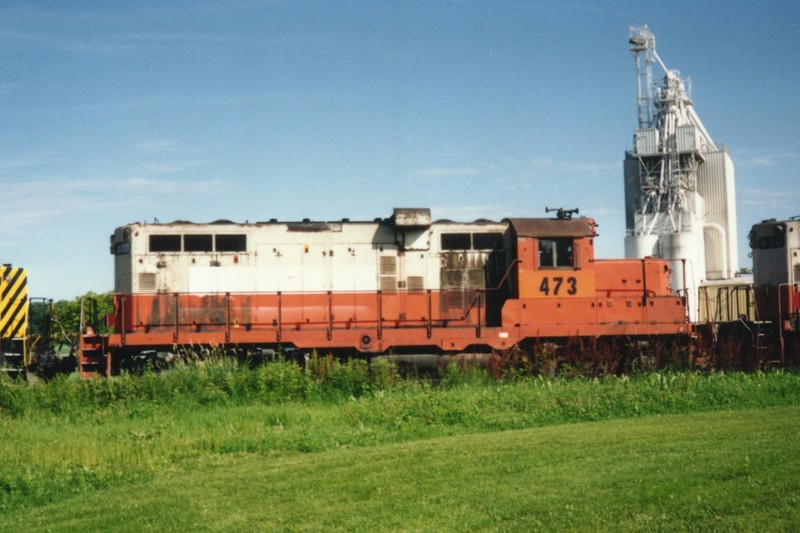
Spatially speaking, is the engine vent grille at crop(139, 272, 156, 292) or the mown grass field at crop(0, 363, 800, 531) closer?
the mown grass field at crop(0, 363, 800, 531)

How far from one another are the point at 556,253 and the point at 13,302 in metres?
12.1

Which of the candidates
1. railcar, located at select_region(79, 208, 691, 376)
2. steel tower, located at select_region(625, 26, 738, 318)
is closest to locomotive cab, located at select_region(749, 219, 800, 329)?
railcar, located at select_region(79, 208, 691, 376)

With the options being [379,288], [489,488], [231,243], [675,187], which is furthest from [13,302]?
[675,187]

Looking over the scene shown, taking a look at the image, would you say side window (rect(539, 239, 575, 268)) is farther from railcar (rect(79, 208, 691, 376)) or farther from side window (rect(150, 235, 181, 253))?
side window (rect(150, 235, 181, 253))

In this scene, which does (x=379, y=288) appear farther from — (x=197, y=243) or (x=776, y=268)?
(x=776, y=268)

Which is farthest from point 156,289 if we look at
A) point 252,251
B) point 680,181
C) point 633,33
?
point 633,33

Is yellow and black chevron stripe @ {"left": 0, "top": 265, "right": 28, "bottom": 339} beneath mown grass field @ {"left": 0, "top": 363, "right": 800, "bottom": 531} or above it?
above

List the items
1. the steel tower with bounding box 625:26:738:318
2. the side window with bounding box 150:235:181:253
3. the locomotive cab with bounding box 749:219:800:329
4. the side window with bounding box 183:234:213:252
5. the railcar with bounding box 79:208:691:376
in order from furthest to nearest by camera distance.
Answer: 1. the steel tower with bounding box 625:26:738:318
2. the locomotive cab with bounding box 749:219:800:329
3. the side window with bounding box 183:234:213:252
4. the side window with bounding box 150:235:181:253
5. the railcar with bounding box 79:208:691:376

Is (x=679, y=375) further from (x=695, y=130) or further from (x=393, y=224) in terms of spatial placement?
(x=695, y=130)

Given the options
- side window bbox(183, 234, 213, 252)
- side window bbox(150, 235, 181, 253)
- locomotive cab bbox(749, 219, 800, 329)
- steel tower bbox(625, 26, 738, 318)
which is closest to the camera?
side window bbox(150, 235, 181, 253)

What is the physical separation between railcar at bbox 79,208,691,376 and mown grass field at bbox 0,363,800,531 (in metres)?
2.58

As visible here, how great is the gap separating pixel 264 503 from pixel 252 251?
1149 centimetres

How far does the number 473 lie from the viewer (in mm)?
18328

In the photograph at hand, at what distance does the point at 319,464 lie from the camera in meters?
9.01
